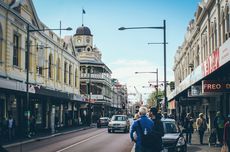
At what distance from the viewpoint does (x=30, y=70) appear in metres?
37.0

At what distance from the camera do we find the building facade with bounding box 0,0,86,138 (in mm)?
30031

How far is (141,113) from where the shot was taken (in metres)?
9.32

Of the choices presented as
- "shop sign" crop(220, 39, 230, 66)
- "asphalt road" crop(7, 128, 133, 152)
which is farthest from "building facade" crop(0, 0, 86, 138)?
"shop sign" crop(220, 39, 230, 66)

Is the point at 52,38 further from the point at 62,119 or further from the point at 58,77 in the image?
the point at 62,119

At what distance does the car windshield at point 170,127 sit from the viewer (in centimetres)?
1670

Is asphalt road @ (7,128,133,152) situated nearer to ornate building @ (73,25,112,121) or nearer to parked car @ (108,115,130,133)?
parked car @ (108,115,130,133)

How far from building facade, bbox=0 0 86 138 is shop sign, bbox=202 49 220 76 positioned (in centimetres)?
1174

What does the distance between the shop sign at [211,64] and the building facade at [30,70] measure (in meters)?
11.7

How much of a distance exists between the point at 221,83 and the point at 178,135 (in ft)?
19.0

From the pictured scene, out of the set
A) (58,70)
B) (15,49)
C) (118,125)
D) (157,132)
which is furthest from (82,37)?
(157,132)

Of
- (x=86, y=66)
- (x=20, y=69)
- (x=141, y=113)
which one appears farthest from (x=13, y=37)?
(x=86, y=66)

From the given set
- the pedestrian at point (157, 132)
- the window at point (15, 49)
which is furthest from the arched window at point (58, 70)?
the pedestrian at point (157, 132)

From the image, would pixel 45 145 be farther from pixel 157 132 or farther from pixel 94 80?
pixel 94 80

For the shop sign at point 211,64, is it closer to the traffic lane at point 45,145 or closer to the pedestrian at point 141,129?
the traffic lane at point 45,145
